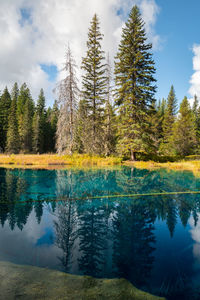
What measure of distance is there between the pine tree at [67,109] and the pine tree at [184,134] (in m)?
23.8

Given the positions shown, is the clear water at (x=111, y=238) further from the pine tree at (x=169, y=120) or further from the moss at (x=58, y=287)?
the pine tree at (x=169, y=120)

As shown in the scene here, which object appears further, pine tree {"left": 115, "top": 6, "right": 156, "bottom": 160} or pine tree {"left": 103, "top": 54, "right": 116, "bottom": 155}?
pine tree {"left": 103, "top": 54, "right": 116, "bottom": 155}

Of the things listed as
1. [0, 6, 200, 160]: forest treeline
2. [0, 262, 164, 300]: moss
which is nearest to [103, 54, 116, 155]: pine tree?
[0, 6, 200, 160]: forest treeline

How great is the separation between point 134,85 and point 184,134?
21.5m

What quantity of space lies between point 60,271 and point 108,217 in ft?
7.26

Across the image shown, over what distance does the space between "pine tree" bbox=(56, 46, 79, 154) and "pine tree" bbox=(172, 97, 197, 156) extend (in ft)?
78.2

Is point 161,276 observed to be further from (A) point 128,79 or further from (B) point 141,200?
(A) point 128,79

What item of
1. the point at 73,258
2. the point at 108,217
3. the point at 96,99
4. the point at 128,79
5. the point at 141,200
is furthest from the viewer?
the point at 96,99

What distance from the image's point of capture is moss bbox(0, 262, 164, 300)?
78.1 inches

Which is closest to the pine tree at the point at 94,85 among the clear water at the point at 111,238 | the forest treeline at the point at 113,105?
the forest treeline at the point at 113,105

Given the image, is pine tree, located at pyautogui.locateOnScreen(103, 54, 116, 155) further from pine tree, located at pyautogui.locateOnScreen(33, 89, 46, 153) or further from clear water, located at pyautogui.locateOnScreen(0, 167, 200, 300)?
pine tree, located at pyautogui.locateOnScreen(33, 89, 46, 153)

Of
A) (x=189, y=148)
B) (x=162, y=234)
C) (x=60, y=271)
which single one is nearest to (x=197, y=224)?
(x=162, y=234)

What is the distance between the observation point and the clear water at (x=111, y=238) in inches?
97.3

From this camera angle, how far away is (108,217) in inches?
178
